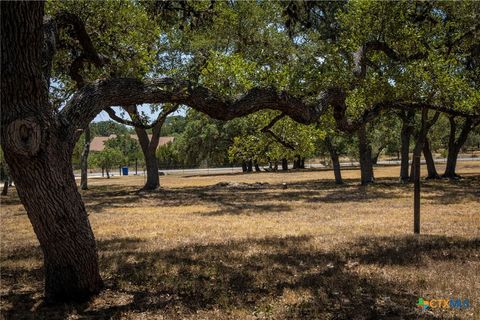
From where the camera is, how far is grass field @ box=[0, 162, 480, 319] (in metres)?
5.13

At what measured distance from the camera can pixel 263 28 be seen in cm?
2277

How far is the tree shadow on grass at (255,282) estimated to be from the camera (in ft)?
16.7

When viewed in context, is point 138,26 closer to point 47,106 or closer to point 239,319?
point 47,106

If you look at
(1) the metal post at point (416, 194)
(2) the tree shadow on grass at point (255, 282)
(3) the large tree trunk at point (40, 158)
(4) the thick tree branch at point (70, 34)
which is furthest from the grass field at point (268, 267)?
(4) the thick tree branch at point (70, 34)

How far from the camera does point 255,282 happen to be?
6207 mm

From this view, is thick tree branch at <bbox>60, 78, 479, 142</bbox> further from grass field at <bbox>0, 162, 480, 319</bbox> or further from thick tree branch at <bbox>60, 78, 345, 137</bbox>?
grass field at <bbox>0, 162, 480, 319</bbox>

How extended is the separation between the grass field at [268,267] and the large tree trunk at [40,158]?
20.2 inches

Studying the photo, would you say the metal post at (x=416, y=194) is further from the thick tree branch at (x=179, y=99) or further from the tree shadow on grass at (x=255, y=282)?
the thick tree branch at (x=179, y=99)

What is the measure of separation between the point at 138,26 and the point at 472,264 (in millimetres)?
11077

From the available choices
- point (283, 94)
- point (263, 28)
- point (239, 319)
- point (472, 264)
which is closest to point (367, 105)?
point (283, 94)

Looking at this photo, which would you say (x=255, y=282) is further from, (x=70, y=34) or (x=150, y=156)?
(x=150, y=156)
